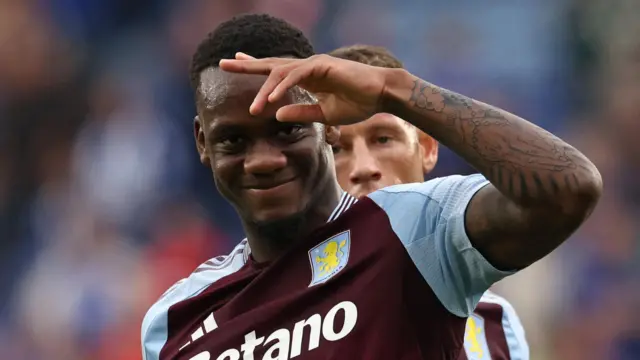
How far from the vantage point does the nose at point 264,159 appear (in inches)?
91.2

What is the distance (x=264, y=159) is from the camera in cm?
232

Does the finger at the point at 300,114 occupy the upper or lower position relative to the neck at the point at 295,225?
upper

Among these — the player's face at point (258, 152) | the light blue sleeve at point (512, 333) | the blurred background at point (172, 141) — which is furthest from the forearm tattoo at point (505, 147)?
the blurred background at point (172, 141)

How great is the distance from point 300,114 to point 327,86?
0.08 metres

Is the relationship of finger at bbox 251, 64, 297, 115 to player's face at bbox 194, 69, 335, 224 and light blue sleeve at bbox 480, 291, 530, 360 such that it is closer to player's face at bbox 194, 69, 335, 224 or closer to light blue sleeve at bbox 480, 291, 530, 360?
player's face at bbox 194, 69, 335, 224

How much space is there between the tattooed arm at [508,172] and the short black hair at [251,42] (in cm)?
54

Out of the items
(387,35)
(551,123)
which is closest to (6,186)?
(387,35)

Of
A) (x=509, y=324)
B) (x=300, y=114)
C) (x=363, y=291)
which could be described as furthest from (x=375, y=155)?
(x=300, y=114)

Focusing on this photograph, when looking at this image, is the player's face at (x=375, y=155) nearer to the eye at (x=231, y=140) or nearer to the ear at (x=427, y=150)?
the ear at (x=427, y=150)

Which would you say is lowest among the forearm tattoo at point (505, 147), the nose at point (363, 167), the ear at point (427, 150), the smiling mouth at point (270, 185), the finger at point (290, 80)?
the ear at point (427, 150)

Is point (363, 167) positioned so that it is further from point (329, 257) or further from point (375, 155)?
point (329, 257)

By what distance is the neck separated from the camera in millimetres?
2447

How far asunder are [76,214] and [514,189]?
13.4 ft

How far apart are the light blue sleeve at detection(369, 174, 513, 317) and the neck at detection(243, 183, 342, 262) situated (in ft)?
0.81
